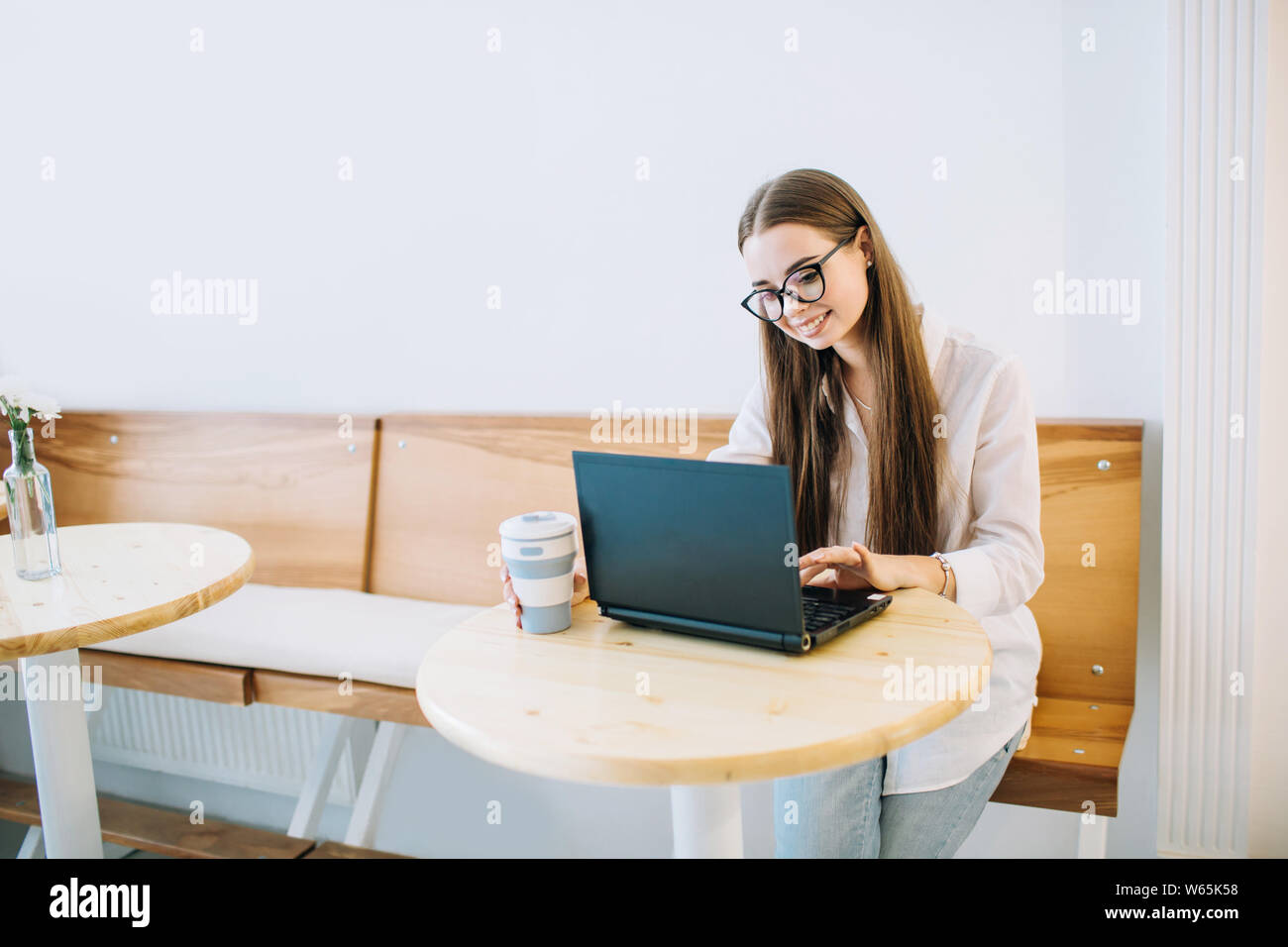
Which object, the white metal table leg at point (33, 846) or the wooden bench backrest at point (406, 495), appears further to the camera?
the white metal table leg at point (33, 846)

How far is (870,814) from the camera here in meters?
1.30

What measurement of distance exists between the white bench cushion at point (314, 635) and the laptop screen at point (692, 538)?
940mm

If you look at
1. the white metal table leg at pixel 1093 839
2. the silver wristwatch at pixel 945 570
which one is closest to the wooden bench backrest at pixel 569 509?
the white metal table leg at pixel 1093 839

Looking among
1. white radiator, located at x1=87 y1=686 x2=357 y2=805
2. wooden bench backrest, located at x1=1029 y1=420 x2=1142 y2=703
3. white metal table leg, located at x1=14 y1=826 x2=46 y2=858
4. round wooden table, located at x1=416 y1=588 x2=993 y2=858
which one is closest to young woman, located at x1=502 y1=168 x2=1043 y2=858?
round wooden table, located at x1=416 y1=588 x2=993 y2=858

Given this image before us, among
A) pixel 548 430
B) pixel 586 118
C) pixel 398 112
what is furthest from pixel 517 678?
pixel 398 112

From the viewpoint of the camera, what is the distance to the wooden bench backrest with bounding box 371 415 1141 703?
5.80 feet

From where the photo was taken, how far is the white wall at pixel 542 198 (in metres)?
1.84

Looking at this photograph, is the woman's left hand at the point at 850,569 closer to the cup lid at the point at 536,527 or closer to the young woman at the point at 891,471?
the young woman at the point at 891,471

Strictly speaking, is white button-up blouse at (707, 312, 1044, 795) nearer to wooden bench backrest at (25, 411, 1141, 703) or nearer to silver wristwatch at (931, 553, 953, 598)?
silver wristwatch at (931, 553, 953, 598)

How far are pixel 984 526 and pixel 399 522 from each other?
1468mm

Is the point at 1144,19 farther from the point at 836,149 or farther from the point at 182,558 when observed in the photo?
the point at 182,558

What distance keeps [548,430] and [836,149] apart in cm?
87

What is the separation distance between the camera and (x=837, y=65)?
1980 millimetres
